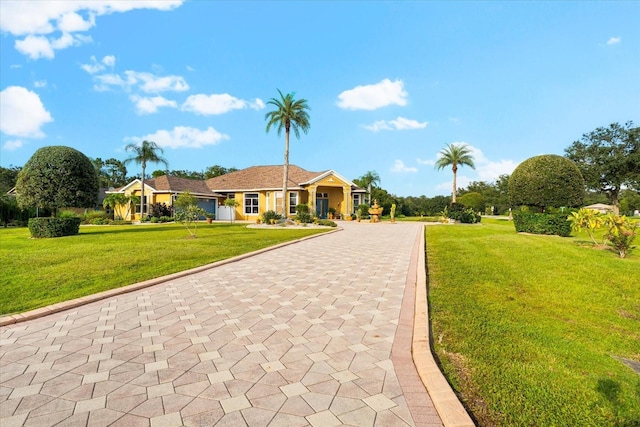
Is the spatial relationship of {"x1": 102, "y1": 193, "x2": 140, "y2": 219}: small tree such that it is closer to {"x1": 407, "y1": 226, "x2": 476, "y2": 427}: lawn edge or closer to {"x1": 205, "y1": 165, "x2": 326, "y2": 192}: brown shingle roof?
{"x1": 205, "y1": 165, "x2": 326, "y2": 192}: brown shingle roof

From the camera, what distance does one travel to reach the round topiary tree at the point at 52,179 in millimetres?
15469

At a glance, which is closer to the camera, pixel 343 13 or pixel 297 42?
pixel 343 13

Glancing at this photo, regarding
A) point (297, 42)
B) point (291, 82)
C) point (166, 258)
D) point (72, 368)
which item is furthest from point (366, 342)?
point (291, 82)

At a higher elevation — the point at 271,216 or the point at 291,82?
the point at 291,82

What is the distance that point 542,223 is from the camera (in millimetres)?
15023

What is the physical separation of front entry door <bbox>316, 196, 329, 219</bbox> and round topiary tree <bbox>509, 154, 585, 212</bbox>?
66.3ft

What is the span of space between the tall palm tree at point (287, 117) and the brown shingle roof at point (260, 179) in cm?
586

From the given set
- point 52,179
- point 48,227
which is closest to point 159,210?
point 52,179

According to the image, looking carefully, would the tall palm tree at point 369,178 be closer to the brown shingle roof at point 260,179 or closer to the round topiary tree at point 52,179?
the brown shingle roof at point 260,179

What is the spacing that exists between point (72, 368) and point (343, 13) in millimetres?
17503

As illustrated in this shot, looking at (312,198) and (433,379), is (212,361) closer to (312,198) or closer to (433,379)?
(433,379)

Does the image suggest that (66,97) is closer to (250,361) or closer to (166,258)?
(166,258)

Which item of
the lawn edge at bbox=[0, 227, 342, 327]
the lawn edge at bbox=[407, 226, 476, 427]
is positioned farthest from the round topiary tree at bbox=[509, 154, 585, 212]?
the lawn edge at bbox=[0, 227, 342, 327]

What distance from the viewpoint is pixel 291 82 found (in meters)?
25.6
